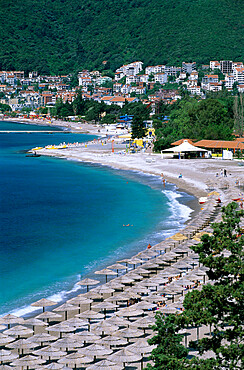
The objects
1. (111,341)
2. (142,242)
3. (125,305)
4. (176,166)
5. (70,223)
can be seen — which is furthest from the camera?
(176,166)

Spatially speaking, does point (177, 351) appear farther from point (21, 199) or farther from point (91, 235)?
point (21, 199)

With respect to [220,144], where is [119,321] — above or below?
below

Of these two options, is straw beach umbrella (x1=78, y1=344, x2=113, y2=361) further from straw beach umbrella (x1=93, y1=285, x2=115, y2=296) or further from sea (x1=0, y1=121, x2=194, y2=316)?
sea (x1=0, y1=121, x2=194, y2=316)

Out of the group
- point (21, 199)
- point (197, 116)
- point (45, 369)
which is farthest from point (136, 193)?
point (45, 369)

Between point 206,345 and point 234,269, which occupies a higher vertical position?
point 234,269

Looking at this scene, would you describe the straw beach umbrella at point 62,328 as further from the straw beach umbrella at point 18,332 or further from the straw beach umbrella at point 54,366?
the straw beach umbrella at point 54,366

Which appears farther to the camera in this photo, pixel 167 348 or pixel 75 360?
pixel 75 360

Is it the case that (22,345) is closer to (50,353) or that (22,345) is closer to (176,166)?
(50,353)

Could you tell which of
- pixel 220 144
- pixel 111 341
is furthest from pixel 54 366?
pixel 220 144
